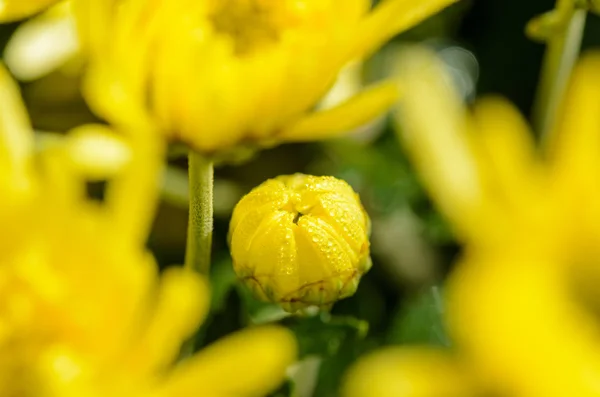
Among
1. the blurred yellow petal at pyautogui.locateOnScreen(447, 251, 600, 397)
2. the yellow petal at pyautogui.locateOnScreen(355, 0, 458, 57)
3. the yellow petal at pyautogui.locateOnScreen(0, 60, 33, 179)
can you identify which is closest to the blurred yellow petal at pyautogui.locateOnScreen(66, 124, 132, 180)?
the yellow petal at pyautogui.locateOnScreen(0, 60, 33, 179)

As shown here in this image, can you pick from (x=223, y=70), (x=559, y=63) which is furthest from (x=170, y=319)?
(x=559, y=63)

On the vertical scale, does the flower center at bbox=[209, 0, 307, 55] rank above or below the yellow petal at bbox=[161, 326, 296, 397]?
above

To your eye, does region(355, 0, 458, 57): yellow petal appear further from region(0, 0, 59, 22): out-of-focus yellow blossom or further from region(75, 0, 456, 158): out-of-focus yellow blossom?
region(0, 0, 59, 22): out-of-focus yellow blossom

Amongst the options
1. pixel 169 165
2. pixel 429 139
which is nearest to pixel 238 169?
pixel 169 165

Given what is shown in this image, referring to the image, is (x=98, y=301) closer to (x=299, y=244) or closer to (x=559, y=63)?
(x=299, y=244)

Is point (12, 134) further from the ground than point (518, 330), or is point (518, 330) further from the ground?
point (12, 134)

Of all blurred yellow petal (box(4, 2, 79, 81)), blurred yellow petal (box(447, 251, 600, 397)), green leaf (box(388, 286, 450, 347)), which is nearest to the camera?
blurred yellow petal (box(447, 251, 600, 397))

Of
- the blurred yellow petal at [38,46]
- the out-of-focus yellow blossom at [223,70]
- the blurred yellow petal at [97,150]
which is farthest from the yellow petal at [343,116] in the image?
the blurred yellow petal at [38,46]
